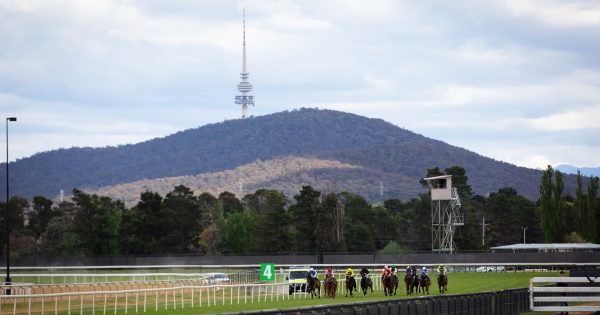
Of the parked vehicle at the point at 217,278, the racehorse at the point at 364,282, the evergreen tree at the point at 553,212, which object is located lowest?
the parked vehicle at the point at 217,278

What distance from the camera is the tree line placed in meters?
130

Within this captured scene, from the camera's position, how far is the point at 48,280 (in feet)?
273

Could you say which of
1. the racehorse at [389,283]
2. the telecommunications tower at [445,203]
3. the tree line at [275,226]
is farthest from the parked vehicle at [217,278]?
the tree line at [275,226]

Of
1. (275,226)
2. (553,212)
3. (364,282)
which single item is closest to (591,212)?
(553,212)

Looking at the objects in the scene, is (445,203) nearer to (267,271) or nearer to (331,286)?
(267,271)

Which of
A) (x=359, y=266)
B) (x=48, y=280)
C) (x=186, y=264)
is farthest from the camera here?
(x=186, y=264)

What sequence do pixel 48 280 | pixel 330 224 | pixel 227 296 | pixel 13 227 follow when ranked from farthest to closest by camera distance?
pixel 13 227 → pixel 330 224 → pixel 48 280 → pixel 227 296

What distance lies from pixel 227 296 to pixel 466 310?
24400 mm

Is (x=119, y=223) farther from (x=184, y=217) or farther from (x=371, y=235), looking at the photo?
(x=371, y=235)

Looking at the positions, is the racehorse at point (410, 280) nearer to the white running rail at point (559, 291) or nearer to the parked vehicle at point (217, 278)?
the white running rail at point (559, 291)

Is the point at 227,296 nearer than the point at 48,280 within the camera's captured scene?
Yes

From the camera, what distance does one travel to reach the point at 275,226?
13200 centimetres

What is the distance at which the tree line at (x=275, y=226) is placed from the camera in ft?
425

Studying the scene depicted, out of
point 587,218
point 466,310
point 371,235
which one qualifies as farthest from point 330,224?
point 466,310
